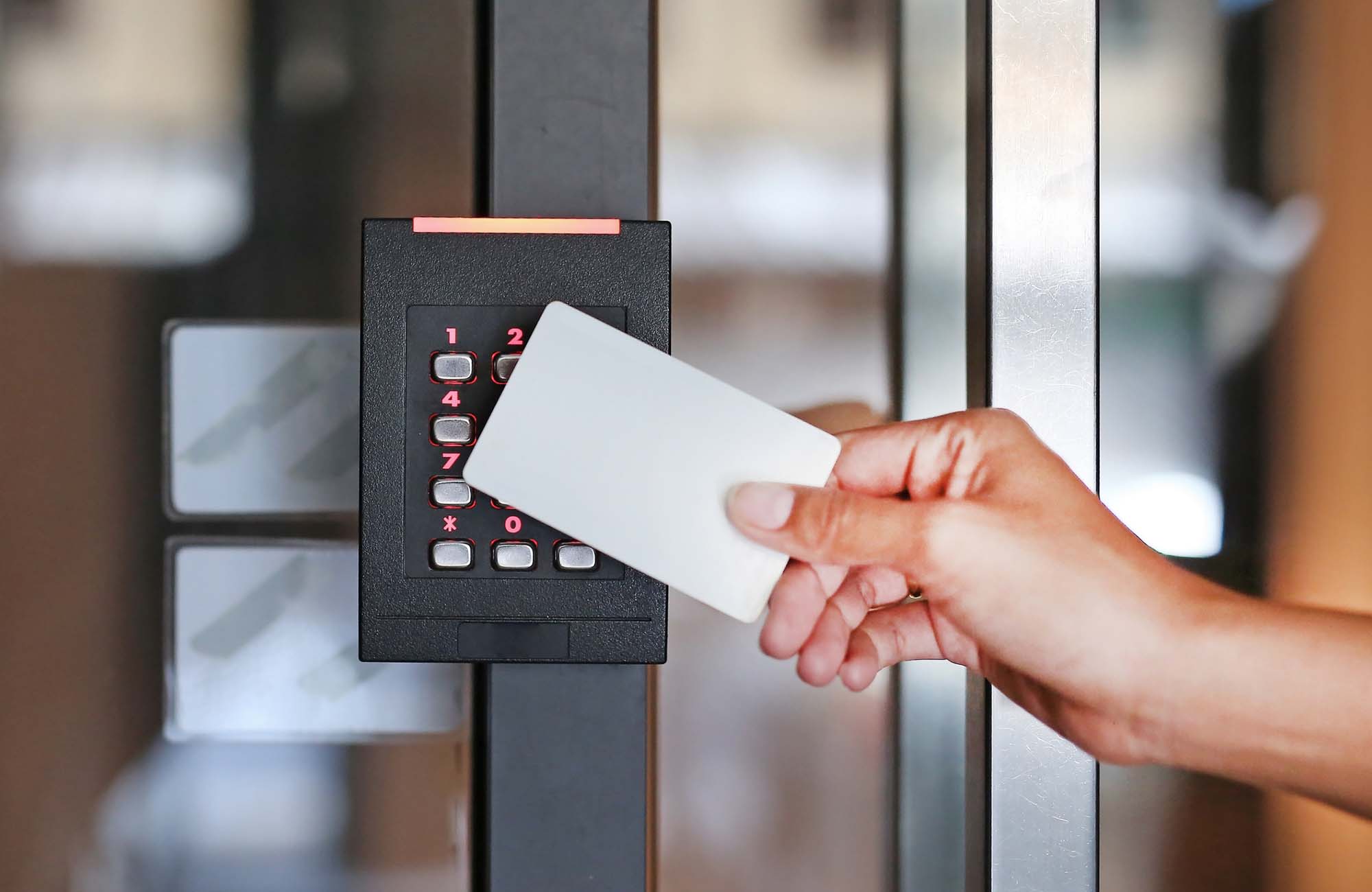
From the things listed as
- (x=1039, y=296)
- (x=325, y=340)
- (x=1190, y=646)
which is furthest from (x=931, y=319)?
(x=325, y=340)

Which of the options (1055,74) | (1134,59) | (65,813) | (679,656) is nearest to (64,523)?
(65,813)

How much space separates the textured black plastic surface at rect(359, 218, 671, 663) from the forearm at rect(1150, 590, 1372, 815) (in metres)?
0.23

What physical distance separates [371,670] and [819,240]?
0.41 m

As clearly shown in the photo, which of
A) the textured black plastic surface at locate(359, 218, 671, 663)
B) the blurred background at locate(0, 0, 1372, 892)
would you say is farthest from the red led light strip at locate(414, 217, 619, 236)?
the blurred background at locate(0, 0, 1372, 892)

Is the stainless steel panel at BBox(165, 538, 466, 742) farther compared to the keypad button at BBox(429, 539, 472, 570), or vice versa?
the stainless steel panel at BBox(165, 538, 466, 742)

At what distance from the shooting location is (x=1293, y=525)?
600 mm

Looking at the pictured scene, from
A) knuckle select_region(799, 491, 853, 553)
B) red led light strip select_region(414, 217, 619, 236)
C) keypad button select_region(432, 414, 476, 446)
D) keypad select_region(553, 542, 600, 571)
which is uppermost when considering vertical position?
red led light strip select_region(414, 217, 619, 236)

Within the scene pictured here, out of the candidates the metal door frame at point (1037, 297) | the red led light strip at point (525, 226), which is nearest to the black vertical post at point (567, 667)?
the red led light strip at point (525, 226)

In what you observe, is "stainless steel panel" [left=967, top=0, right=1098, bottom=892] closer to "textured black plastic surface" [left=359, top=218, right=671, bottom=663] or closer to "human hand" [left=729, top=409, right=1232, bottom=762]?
Result: "human hand" [left=729, top=409, right=1232, bottom=762]

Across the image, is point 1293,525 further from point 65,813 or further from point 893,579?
point 65,813

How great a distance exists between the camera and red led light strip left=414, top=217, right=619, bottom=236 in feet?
1.11

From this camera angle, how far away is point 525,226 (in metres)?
0.34

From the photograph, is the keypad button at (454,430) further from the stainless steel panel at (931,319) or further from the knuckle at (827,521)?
the stainless steel panel at (931,319)

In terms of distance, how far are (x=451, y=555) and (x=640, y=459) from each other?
9 cm
